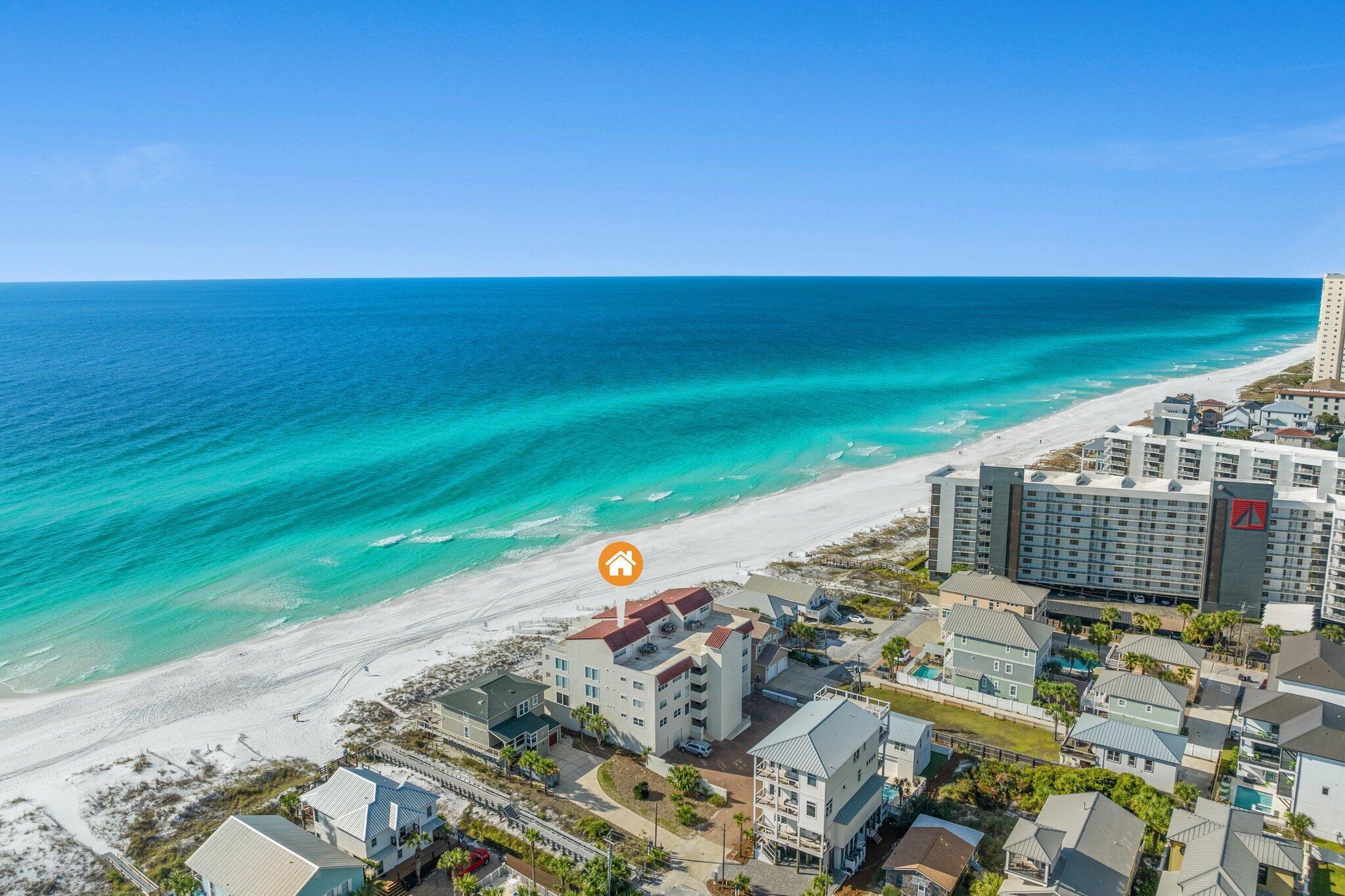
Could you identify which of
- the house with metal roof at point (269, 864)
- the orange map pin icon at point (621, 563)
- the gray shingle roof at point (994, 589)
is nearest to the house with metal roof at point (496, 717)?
the house with metal roof at point (269, 864)

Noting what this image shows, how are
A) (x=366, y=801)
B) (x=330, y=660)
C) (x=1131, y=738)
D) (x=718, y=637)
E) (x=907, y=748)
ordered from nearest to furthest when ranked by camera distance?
(x=366, y=801)
(x=1131, y=738)
(x=907, y=748)
(x=718, y=637)
(x=330, y=660)

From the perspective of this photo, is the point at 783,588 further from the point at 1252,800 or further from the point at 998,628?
the point at 1252,800

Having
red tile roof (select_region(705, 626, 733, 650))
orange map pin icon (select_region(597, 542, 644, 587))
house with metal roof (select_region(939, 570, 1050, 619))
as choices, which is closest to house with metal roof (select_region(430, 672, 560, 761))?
red tile roof (select_region(705, 626, 733, 650))

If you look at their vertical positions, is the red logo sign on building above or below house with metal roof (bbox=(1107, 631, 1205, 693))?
above

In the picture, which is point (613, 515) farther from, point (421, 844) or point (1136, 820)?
point (1136, 820)

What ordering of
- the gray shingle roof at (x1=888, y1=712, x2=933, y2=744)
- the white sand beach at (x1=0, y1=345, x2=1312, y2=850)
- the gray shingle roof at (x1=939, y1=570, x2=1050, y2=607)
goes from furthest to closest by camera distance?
the gray shingle roof at (x1=939, y1=570, x2=1050, y2=607), the white sand beach at (x1=0, y1=345, x2=1312, y2=850), the gray shingle roof at (x1=888, y1=712, x2=933, y2=744)

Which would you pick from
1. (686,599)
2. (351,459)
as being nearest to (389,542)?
(351,459)

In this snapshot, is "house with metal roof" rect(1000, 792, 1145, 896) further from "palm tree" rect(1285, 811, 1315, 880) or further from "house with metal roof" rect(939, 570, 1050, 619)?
"house with metal roof" rect(939, 570, 1050, 619)

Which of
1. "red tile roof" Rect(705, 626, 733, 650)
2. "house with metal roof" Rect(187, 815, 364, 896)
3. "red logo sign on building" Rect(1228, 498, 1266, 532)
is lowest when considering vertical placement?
"house with metal roof" Rect(187, 815, 364, 896)
